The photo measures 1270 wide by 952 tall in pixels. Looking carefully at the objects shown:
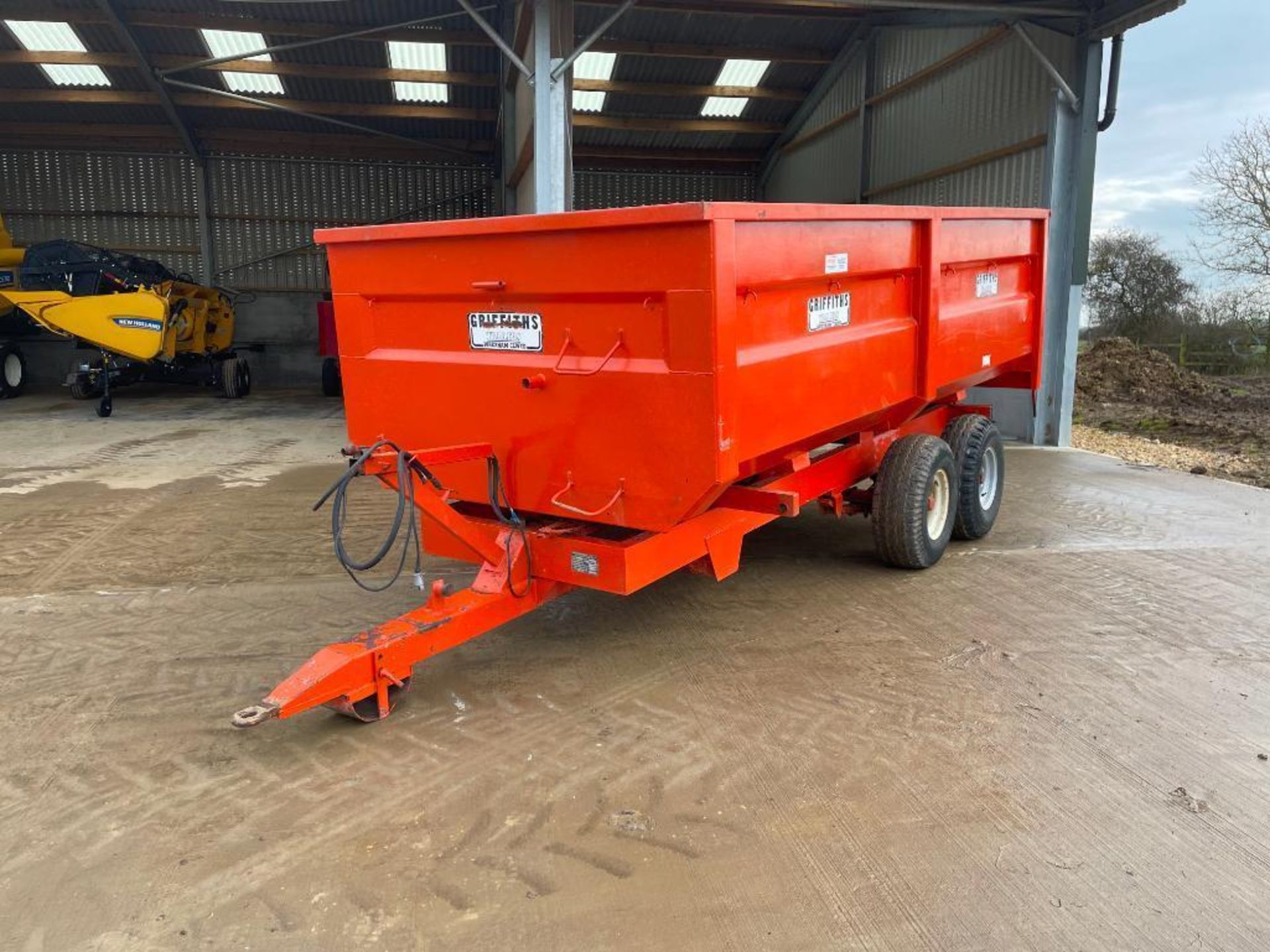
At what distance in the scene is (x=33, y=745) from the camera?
336cm

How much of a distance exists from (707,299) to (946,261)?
2.36m

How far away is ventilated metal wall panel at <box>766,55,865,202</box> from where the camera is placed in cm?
1427

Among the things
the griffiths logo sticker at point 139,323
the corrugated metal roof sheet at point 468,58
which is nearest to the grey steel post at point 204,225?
the corrugated metal roof sheet at point 468,58

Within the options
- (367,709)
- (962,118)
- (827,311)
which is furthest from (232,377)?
(827,311)

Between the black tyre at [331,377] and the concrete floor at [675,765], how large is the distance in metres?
11.4

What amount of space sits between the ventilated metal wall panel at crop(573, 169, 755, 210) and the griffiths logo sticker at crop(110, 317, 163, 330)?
891 centimetres

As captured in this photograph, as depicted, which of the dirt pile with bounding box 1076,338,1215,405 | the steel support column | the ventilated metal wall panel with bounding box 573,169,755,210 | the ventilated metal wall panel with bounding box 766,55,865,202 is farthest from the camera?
the ventilated metal wall panel with bounding box 573,169,755,210

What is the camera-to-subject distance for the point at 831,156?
15.4m

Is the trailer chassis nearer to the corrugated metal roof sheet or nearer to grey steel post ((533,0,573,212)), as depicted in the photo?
grey steel post ((533,0,573,212))

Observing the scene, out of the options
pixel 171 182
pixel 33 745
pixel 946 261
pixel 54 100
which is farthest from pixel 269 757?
pixel 171 182

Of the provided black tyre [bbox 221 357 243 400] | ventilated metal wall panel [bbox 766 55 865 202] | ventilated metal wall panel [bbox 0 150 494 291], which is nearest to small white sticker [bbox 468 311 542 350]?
ventilated metal wall panel [bbox 766 55 865 202]

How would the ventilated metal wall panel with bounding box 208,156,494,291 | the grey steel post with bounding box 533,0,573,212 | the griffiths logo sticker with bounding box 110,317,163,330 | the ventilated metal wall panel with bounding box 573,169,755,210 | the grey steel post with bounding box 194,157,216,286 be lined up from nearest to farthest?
1. the grey steel post with bounding box 533,0,573,212
2. the griffiths logo sticker with bounding box 110,317,163,330
3. the grey steel post with bounding box 194,157,216,286
4. the ventilated metal wall panel with bounding box 208,156,494,291
5. the ventilated metal wall panel with bounding box 573,169,755,210

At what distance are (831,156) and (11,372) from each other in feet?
48.6

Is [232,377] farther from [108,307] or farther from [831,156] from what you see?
[831,156]
